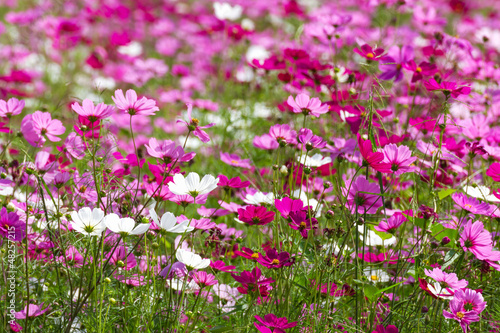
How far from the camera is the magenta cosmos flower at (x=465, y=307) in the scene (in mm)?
923

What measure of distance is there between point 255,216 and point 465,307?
0.41 meters

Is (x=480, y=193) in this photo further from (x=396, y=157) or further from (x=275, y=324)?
(x=275, y=324)

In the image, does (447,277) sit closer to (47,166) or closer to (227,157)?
(227,157)

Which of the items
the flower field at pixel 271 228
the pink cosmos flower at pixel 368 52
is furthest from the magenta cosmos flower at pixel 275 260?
the pink cosmos flower at pixel 368 52

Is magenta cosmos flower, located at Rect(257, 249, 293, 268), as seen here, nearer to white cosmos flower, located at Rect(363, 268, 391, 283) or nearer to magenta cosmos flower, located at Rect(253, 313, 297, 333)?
magenta cosmos flower, located at Rect(253, 313, 297, 333)

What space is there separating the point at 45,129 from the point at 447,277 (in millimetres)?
862

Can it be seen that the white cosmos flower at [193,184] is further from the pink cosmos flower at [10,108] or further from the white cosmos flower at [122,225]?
the pink cosmos flower at [10,108]

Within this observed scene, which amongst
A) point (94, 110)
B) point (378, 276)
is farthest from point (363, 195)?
point (94, 110)

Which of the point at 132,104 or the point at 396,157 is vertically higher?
the point at 132,104

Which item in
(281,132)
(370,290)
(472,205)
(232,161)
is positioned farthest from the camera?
(232,161)

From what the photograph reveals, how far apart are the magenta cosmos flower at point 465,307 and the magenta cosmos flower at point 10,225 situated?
78 centimetres

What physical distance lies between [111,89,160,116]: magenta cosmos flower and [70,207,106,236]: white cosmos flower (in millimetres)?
209

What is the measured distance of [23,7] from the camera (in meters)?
4.54

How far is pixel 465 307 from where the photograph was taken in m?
0.96
